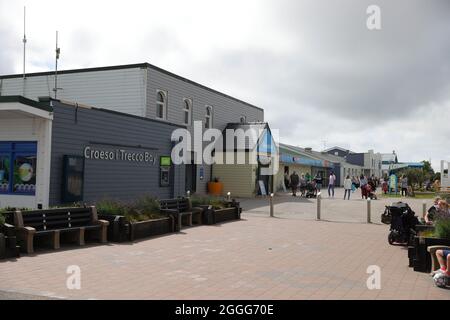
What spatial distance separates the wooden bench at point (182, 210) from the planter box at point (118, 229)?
2.18 meters

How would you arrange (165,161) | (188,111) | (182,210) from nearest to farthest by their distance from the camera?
(182,210) → (165,161) → (188,111)

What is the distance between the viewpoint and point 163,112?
24.5 m

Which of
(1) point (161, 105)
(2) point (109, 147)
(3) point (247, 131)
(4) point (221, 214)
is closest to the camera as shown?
(4) point (221, 214)

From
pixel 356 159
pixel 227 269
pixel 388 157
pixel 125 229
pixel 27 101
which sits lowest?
pixel 227 269

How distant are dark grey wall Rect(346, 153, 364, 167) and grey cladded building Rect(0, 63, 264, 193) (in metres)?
53.8

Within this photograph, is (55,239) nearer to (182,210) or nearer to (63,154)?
(182,210)

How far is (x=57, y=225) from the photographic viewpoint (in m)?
10.3

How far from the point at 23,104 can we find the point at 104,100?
397 inches

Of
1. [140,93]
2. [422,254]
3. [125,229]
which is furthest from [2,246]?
[140,93]

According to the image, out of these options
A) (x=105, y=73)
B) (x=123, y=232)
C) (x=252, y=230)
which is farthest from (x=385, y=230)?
(x=105, y=73)

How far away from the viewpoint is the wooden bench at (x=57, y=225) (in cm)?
918

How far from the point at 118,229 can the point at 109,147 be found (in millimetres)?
6471

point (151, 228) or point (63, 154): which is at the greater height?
point (63, 154)

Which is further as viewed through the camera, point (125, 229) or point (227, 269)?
point (125, 229)
